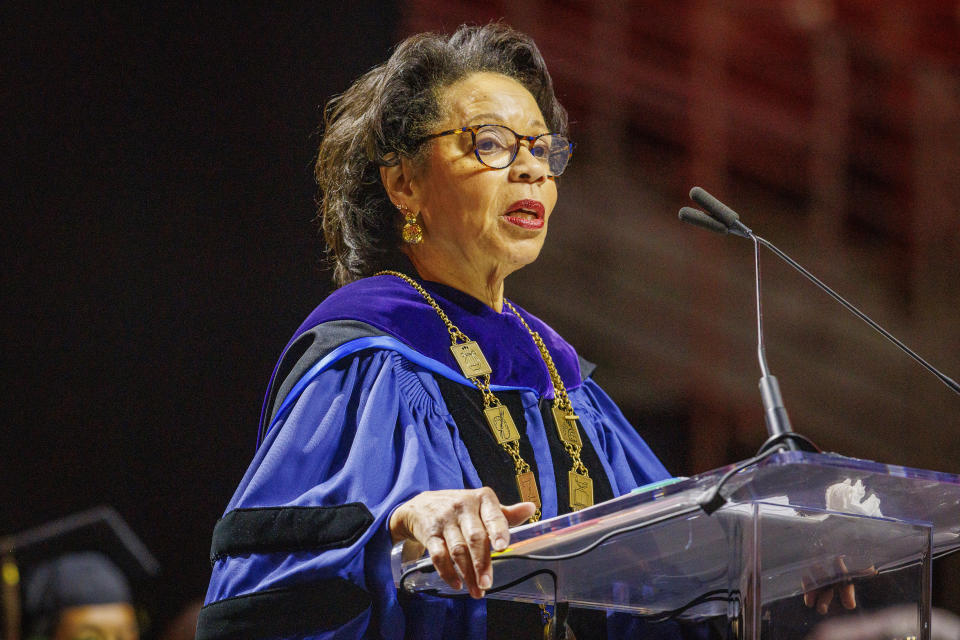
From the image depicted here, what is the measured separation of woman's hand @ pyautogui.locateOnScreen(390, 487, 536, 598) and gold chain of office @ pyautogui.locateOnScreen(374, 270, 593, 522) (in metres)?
0.50

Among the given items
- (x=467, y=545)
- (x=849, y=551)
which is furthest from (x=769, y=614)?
(x=467, y=545)

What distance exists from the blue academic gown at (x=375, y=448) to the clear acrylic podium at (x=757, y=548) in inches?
4.6

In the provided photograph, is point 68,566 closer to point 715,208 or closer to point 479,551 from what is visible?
point 479,551

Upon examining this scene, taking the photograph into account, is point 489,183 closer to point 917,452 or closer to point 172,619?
point 172,619

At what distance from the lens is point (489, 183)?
6.34 feet

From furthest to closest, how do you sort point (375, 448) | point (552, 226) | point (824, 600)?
point (552, 226) → point (375, 448) → point (824, 600)

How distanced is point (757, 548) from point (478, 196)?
96cm

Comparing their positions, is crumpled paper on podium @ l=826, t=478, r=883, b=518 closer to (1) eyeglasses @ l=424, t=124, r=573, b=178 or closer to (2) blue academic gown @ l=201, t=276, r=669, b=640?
(2) blue academic gown @ l=201, t=276, r=669, b=640

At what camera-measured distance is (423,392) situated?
68.1 inches

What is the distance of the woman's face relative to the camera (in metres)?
1.94

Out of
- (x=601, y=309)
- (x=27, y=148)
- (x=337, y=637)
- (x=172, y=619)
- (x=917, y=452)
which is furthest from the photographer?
(x=917, y=452)

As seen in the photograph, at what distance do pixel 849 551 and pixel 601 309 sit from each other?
2.21 meters

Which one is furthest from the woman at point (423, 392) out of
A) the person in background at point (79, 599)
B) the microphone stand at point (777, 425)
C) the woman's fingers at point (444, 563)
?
the person in background at point (79, 599)

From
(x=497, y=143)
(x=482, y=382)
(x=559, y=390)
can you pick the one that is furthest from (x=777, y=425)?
(x=497, y=143)
